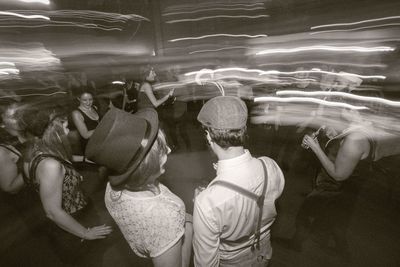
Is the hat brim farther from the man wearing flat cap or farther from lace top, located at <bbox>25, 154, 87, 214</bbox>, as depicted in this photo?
lace top, located at <bbox>25, 154, 87, 214</bbox>

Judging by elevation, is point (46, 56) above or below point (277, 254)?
above

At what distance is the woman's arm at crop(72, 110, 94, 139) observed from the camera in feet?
12.6

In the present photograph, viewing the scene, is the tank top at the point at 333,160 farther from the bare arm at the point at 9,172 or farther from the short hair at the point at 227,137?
the bare arm at the point at 9,172

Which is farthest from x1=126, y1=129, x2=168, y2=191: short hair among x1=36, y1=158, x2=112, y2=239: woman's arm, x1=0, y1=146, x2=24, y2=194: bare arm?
x1=0, y1=146, x2=24, y2=194: bare arm

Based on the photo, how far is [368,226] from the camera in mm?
3340

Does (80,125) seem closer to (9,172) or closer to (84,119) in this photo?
(84,119)

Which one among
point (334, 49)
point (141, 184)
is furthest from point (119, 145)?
point (334, 49)

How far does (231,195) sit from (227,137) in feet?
1.03

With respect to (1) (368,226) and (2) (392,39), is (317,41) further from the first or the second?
(1) (368,226)

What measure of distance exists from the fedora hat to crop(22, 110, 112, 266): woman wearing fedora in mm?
603

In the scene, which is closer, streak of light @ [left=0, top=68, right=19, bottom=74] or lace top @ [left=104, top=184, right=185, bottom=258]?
lace top @ [left=104, top=184, right=185, bottom=258]

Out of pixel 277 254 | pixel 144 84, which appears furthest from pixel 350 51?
pixel 277 254

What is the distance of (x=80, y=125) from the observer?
385 cm

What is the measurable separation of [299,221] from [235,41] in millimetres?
13478
